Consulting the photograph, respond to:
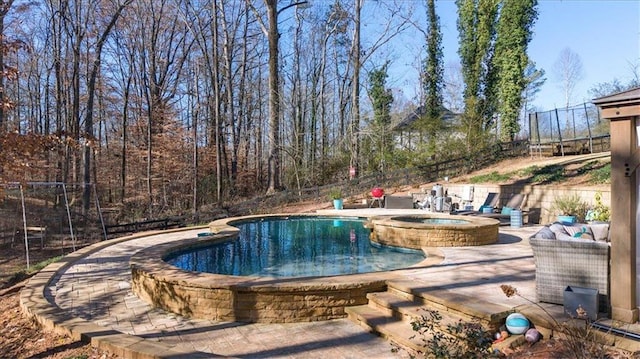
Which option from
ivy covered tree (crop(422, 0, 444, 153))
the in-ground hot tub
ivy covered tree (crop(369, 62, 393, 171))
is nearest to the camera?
the in-ground hot tub

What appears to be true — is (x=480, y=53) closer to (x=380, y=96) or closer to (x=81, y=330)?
(x=380, y=96)

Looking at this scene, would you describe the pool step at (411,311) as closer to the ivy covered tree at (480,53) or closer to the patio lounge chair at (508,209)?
the patio lounge chair at (508,209)

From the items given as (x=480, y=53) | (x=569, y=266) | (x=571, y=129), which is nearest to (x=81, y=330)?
(x=569, y=266)

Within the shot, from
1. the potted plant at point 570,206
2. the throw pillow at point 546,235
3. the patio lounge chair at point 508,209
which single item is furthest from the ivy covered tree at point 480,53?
the throw pillow at point 546,235

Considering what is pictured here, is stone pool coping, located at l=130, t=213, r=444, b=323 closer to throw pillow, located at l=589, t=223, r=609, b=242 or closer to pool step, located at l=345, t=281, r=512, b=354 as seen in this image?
pool step, located at l=345, t=281, r=512, b=354

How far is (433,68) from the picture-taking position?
24172mm

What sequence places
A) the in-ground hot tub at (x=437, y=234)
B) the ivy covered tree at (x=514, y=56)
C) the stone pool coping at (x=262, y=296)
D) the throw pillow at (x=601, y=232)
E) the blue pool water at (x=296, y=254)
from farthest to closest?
the ivy covered tree at (x=514, y=56) < the in-ground hot tub at (x=437, y=234) < the blue pool water at (x=296, y=254) < the throw pillow at (x=601, y=232) < the stone pool coping at (x=262, y=296)

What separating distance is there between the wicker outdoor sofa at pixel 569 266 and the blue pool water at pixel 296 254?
296 cm

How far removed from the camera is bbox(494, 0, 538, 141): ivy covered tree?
21688 millimetres

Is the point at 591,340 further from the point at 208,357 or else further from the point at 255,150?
the point at 255,150

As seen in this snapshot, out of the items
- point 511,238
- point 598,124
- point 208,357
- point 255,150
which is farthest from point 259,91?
point 208,357

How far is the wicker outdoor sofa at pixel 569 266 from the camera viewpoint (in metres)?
3.80

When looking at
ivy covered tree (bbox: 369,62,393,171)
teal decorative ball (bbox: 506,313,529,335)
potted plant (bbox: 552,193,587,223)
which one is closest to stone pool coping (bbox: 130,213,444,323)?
teal decorative ball (bbox: 506,313,529,335)

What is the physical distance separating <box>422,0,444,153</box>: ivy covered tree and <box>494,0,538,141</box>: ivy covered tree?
3408 mm
